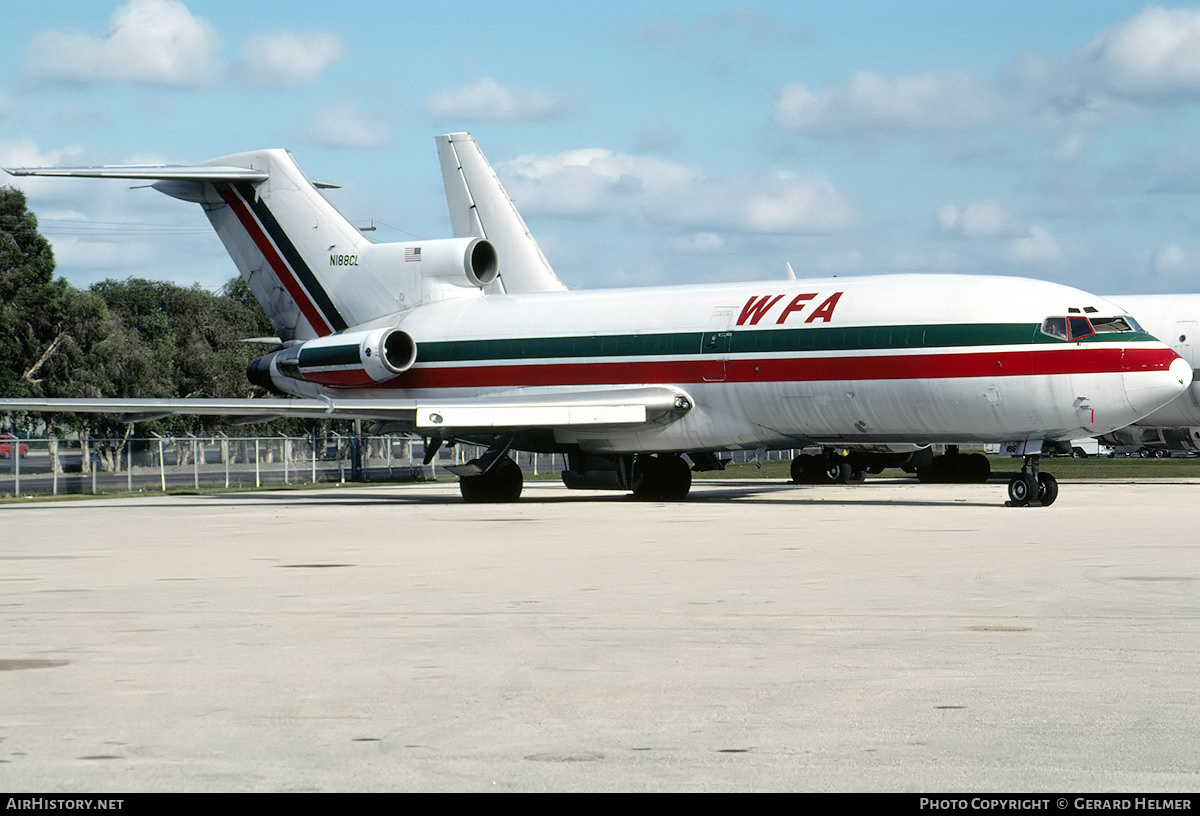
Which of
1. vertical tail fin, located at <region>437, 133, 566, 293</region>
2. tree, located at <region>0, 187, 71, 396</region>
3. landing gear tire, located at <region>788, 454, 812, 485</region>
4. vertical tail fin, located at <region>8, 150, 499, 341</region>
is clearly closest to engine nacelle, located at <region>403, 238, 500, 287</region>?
vertical tail fin, located at <region>8, 150, 499, 341</region>

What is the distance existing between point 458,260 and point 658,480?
7.16m

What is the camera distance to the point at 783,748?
21.3 ft

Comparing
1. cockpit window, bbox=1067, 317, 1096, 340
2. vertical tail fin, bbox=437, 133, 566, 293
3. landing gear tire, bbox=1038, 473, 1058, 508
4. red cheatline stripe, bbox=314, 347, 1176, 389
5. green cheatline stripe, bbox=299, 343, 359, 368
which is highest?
vertical tail fin, bbox=437, 133, 566, 293

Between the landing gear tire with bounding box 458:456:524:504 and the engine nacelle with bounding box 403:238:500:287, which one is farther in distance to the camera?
the engine nacelle with bounding box 403:238:500:287

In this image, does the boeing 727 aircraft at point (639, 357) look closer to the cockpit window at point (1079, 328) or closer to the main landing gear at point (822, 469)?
the cockpit window at point (1079, 328)

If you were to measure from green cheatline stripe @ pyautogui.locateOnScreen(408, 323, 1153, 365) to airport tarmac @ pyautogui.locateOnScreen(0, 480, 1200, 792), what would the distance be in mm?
7763

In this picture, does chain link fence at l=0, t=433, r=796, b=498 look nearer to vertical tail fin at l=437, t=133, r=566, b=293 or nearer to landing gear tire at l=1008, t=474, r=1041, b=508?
vertical tail fin at l=437, t=133, r=566, b=293

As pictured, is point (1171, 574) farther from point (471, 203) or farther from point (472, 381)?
point (471, 203)

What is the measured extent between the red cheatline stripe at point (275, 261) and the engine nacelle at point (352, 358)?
2.88 feet

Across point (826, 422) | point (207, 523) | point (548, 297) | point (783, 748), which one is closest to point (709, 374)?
point (826, 422)

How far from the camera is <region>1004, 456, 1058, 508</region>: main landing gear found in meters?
26.1

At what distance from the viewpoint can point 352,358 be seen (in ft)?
112

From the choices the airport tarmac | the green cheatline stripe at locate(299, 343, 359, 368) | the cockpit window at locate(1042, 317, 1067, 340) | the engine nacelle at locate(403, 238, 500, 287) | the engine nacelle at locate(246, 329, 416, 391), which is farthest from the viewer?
the engine nacelle at locate(403, 238, 500, 287)

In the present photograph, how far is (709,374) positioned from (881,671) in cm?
2076
